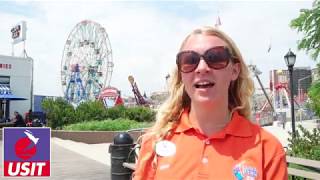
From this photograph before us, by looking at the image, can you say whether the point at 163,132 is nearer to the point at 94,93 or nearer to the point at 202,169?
the point at 202,169

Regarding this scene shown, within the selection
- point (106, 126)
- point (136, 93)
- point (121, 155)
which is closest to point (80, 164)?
point (121, 155)

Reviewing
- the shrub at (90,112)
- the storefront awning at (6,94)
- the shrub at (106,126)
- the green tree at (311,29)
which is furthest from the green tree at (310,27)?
the storefront awning at (6,94)

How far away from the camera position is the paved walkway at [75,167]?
1214 centimetres

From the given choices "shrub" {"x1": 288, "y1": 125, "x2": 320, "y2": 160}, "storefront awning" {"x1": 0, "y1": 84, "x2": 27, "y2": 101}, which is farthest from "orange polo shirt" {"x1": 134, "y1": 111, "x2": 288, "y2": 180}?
"storefront awning" {"x1": 0, "y1": 84, "x2": 27, "y2": 101}

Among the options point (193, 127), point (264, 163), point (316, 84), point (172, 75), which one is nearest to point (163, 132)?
point (193, 127)

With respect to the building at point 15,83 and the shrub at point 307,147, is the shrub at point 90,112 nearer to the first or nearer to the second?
the building at point 15,83

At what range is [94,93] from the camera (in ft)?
169

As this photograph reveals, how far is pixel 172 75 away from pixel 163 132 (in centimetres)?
31

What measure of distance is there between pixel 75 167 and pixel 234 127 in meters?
12.1

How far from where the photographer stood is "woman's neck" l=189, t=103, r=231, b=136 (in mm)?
2227

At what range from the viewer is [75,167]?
13.9 m

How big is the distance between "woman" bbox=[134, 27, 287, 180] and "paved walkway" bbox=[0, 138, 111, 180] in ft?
32.3

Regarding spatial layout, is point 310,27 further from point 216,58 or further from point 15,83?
point 15,83

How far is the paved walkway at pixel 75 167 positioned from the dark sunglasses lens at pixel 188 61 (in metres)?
9.91
